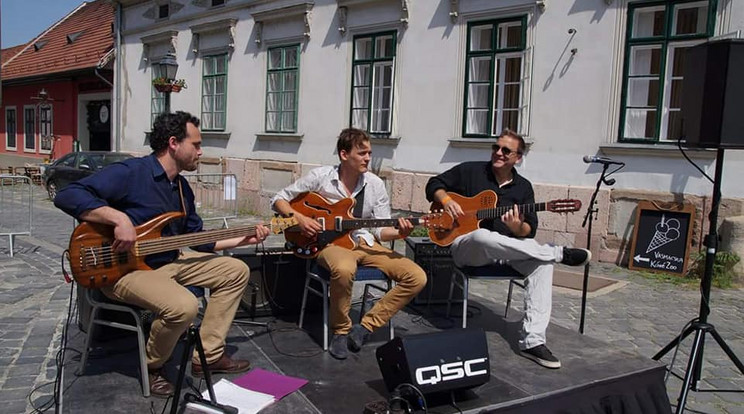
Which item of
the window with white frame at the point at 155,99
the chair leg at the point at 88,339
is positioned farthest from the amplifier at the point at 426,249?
the window with white frame at the point at 155,99

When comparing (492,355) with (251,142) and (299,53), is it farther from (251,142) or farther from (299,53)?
(251,142)

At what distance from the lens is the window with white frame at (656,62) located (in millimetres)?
7887

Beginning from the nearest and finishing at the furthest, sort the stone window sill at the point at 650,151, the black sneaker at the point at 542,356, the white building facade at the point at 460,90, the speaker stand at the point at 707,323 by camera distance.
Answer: the speaker stand at the point at 707,323 → the black sneaker at the point at 542,356 → the stone window sill at the point at 650,151 → the white building facade at the point at 460,90

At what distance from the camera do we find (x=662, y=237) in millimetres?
7883

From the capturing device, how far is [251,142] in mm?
13812

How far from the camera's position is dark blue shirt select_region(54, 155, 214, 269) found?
329 cm

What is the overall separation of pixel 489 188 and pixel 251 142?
9873 mm

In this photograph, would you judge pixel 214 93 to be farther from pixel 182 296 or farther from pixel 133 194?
pixel 182 296

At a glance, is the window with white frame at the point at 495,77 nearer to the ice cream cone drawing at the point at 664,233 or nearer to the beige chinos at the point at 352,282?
the ice cream cone drawing at the point at 664,233

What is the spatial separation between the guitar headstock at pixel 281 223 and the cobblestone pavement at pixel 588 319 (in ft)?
5.36

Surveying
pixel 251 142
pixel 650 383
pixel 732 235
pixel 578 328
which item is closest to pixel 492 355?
pixel 650 383

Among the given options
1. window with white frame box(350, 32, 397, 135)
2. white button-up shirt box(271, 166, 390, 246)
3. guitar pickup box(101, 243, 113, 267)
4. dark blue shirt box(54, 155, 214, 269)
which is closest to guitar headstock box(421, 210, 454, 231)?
white button-up shirt box(271, 166, 390, 246)

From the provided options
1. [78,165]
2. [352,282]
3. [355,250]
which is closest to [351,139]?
[355,250]

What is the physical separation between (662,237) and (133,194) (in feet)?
21.5
